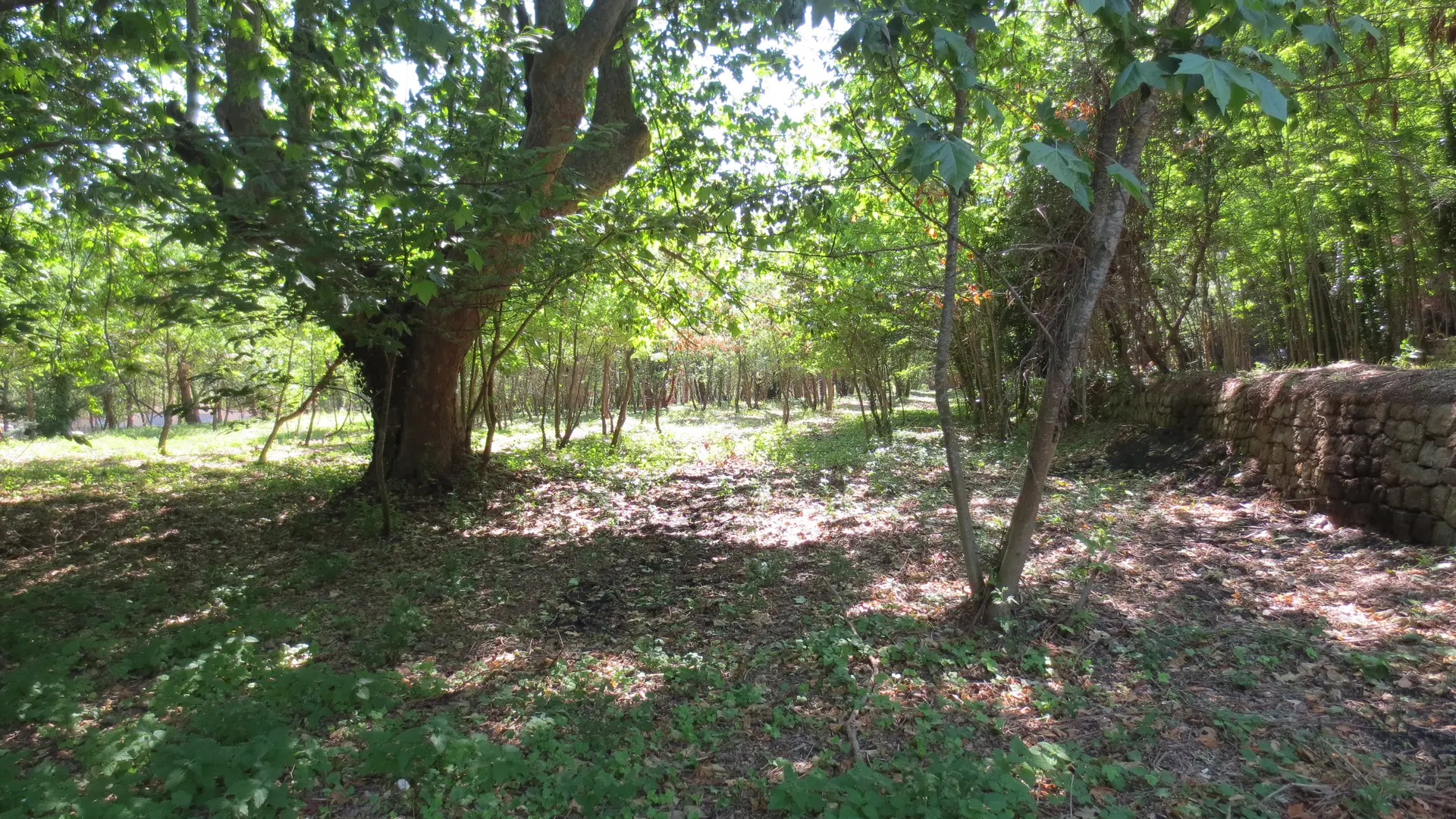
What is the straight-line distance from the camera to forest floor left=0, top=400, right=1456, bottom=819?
2652 mm

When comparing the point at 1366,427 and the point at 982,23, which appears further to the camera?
the point at 1366,427

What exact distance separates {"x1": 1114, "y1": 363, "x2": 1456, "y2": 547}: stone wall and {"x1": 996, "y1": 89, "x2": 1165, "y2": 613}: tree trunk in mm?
3096

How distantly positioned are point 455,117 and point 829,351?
13.0 meters

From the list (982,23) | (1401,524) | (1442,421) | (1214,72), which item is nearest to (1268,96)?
(1214,72)

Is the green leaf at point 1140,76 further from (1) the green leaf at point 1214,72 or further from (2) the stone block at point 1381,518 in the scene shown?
(2) the stone block at point 1381,518

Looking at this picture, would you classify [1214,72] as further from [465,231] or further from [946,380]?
[465,231]

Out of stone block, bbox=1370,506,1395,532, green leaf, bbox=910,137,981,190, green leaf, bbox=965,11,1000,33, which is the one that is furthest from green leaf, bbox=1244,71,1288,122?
stone block, bbox=1370,506,1395,532

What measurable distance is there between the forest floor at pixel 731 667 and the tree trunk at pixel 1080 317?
0.47 metres

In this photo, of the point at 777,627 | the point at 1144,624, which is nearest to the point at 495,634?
the point at 777,627

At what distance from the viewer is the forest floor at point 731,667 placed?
2.65 metres

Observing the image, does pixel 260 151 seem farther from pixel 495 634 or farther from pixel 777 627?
pixel 777 627

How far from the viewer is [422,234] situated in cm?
406

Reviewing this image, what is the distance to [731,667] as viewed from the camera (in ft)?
13.3

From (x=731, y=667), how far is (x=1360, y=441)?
18.2ft
